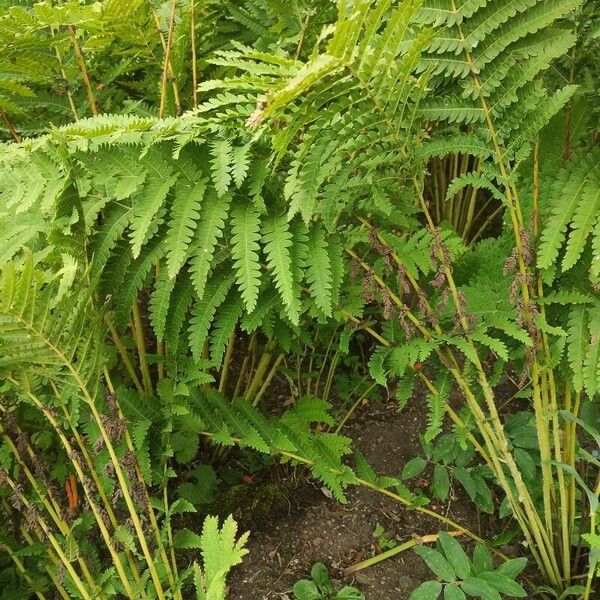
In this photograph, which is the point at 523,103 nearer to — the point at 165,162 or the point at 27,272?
the point at 165,162

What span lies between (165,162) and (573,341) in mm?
944

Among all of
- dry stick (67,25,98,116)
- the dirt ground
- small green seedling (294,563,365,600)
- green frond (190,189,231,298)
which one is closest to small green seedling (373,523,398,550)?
the dirt ground

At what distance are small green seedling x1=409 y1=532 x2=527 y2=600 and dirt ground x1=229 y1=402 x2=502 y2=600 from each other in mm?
204

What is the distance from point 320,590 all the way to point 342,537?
184 millimetres

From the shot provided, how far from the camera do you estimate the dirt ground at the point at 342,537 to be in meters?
1.57

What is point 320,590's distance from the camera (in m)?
1.53

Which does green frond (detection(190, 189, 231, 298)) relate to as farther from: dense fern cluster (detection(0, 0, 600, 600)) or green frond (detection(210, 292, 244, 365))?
green frond (detection(210, 292, 244, 365))

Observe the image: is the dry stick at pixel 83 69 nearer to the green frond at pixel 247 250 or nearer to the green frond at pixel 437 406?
the green frond at pixel 247 250

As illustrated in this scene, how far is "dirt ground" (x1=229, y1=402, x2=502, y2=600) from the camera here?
157 cm

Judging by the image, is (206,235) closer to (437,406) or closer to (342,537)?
(437,406)

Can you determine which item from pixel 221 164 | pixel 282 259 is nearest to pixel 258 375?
pixel 282 259

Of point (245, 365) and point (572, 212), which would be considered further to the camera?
point (245, 365)

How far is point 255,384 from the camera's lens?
1821 mm

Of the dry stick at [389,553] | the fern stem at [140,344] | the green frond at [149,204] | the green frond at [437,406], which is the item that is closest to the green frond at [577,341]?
the green frond at [437,406]
